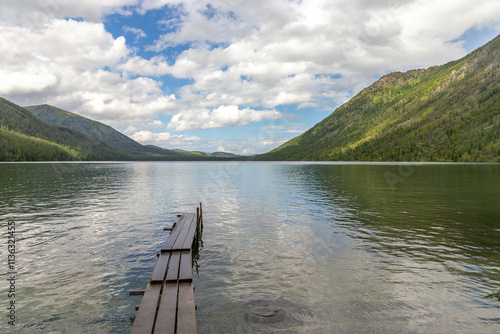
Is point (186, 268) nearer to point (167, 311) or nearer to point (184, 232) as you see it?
point (167, 311)

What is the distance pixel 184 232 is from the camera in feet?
84.1

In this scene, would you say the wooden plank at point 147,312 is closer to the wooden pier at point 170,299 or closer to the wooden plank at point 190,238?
the wooden pier at point 170,299

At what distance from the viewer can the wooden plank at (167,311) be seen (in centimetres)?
1051

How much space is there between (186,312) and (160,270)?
17.5 ft

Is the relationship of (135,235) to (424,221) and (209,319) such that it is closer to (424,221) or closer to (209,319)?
(209,319)

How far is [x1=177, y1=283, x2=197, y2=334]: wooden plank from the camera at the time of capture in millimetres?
10570

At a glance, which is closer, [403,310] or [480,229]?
[403,310]

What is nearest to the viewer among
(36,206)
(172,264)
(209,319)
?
(209,319)

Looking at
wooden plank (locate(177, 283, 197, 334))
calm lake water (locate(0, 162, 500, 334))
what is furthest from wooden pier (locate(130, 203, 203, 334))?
calm lake water (locate(0, 162, 500, 334))

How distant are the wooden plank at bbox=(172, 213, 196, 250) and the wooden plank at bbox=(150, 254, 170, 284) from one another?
4.91 feet

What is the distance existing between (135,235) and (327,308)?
21018 millimetres

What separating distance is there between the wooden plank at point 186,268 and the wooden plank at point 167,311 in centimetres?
79

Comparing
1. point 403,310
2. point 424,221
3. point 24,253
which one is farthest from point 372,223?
point 24,253

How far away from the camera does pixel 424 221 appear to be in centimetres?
3262
